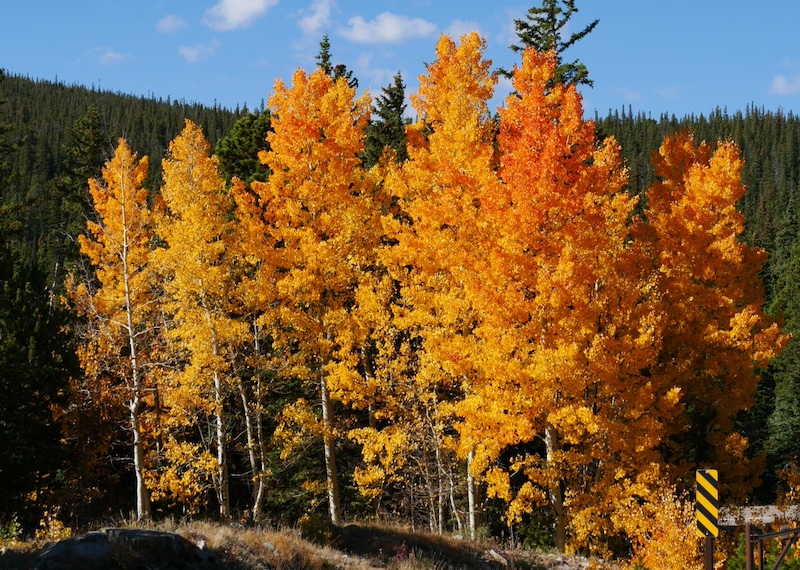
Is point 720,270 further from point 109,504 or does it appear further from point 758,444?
point 758,444

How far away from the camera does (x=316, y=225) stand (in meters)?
18.8

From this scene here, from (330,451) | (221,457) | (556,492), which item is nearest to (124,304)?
(221,457)

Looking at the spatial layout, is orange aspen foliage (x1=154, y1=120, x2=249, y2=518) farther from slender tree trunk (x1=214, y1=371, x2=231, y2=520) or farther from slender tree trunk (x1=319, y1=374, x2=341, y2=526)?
slender tree trunk (x1=319, y1=374, x2=341, y2=526)

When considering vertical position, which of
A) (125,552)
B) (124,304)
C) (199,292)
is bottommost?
(125,552)

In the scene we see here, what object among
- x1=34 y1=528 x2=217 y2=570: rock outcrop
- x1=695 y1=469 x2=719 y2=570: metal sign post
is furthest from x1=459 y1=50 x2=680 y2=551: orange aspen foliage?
x1=34 y1=528 x2=217 y2=570: rock outcrop

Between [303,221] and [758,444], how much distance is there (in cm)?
4053

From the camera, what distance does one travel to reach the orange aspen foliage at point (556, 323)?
1594 centimetres

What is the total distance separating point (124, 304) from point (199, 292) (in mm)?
5914

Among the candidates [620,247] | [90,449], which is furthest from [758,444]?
[90,449]

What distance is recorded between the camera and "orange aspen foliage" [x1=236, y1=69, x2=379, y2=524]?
18203 millimetres

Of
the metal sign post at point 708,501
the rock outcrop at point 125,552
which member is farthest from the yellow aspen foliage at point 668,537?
the rock outcrop at point 125,552

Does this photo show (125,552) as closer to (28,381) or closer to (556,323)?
(556,323)

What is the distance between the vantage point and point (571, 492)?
17.0 metres

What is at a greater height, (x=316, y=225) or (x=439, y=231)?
(x=316, y=225)
